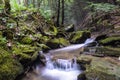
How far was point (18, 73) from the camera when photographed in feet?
23.3

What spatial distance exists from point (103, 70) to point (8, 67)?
366 cm

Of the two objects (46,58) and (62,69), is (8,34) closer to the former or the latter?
(46,58)

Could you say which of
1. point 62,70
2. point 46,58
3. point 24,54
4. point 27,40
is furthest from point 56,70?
point 27,40

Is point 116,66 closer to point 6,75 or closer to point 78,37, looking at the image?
point 6,75

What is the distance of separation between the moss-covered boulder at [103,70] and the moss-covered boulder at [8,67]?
268cm

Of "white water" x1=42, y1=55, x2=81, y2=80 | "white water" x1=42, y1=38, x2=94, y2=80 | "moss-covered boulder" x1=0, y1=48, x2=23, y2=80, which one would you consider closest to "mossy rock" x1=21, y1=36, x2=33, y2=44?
"white water" x1=42, y1=38, x2=94, y2=80

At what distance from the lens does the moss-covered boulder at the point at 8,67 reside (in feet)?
21.6

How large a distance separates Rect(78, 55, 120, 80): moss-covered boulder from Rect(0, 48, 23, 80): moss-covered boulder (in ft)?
8.80

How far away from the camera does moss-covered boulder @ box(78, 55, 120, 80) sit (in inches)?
252

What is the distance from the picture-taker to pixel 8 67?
271 inches

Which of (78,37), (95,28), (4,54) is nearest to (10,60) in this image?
(4,54)

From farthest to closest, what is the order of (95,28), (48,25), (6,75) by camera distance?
(95,28), (48,25), (6,75)

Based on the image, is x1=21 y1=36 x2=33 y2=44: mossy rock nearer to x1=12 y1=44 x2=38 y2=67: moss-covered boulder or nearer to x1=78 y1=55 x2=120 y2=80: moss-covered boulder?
x1=12 y1=44 x2=38 y2=67: moss-covered boulder

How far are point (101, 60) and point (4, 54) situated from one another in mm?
4337
